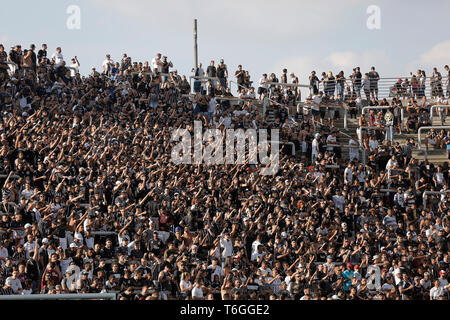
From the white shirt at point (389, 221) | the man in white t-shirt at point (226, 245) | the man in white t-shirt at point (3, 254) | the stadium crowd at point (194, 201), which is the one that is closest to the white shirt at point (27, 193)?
the stadium crowd at point (194, 201)

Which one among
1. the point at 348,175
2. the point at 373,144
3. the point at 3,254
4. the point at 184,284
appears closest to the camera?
the point at 184,284

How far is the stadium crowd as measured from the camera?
17.7 m

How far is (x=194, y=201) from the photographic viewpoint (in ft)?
69.1

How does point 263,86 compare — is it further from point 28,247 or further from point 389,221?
point 28,247

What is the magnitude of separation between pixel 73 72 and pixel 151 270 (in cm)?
1517

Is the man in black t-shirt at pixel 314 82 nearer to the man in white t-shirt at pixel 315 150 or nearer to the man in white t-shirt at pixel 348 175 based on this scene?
the man in white t-shirt at pixel 315 150

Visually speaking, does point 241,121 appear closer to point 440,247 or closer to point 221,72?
point 221,72

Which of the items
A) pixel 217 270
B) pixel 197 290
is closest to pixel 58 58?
pixel 217 270

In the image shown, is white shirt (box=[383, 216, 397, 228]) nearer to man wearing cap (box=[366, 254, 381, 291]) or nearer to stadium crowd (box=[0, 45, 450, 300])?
stadium crowd (box=[0, 45, 450, 300])

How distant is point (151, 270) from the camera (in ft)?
57.7

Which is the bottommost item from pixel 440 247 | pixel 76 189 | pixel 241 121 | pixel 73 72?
pixel 440 247

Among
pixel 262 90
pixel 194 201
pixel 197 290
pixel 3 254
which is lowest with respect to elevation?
pixel 197 290
